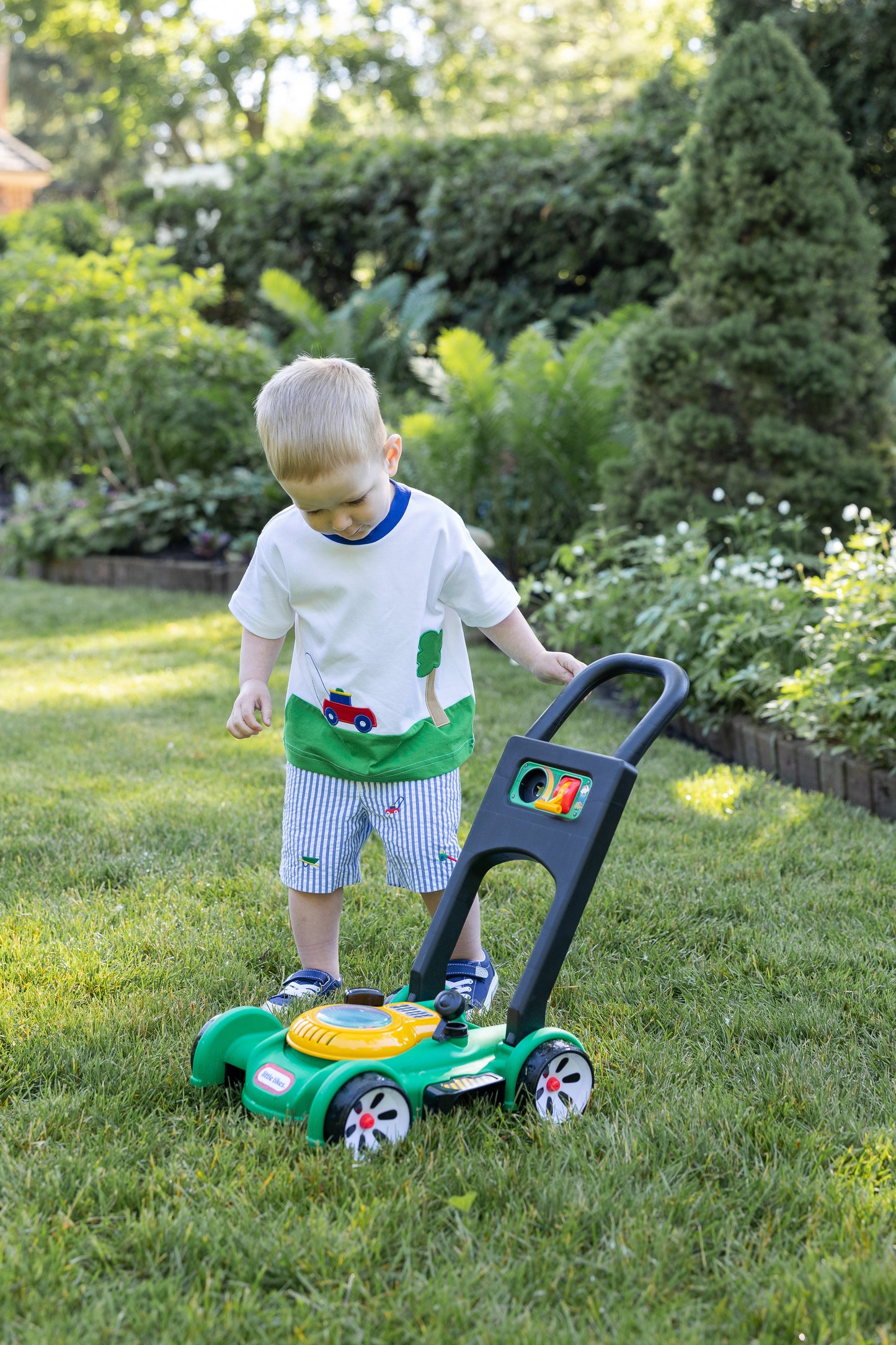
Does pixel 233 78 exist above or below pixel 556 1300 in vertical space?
above

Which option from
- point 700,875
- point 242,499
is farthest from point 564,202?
point 700,875

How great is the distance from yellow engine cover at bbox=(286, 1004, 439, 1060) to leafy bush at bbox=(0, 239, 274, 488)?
743 cm

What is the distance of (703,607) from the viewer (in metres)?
4.49

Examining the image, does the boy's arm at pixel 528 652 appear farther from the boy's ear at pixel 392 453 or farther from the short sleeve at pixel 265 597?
the boy's ear at pixel 392 453

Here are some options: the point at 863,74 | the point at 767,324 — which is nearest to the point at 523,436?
the point at 767,324

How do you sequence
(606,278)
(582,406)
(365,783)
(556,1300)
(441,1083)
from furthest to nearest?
(606,278)
(582,406)
(365,783)
(441,1083)
(556,1300)

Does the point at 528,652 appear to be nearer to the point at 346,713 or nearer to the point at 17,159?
the point at 346,713

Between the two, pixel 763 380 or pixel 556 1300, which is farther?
pixel 763 380

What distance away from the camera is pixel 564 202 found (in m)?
9.29

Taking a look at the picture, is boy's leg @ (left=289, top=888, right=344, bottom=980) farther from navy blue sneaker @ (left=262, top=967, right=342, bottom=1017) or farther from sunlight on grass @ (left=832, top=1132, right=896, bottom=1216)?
sunlight on grass @ (left=832, top=1132, right=896, bottom=1216)

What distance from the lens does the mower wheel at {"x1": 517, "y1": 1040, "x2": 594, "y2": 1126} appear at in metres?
1.95

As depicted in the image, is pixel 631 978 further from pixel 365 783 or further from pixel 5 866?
pixel 5 866

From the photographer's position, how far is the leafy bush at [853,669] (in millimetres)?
3639

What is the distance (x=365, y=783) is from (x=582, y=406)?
4.51 m
